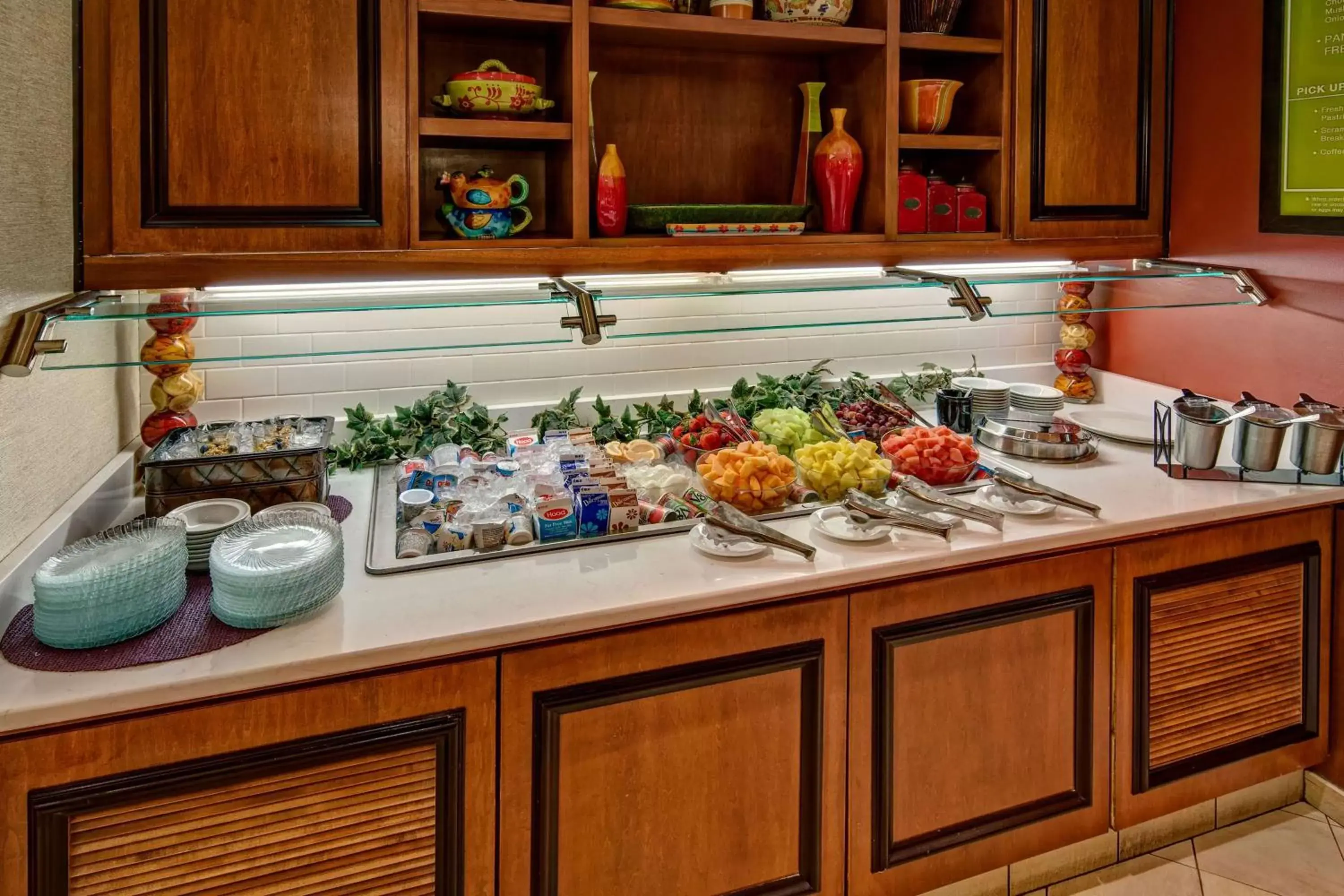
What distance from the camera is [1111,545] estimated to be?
187 cm

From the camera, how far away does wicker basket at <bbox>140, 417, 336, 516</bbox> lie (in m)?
1.67

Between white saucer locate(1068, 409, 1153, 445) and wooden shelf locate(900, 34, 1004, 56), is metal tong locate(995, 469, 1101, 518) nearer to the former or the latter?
white saucer locate(1068, 409, 1153, 445)

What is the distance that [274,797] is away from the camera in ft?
4.39

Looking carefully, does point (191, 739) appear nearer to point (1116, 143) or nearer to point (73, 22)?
point (73, 22)

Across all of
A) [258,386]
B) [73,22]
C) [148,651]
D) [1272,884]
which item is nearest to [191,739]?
[148,651]

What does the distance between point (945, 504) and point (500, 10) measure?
4.64 feet

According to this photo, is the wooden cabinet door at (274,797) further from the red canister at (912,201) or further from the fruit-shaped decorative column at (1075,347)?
the fruit-shaped decorative column at (1075,347)

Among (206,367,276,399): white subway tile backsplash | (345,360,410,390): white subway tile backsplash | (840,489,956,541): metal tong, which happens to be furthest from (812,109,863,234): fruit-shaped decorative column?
(206,367,276,399): white subway tile backsplash

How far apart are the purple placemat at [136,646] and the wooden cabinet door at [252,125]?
2.44 ft

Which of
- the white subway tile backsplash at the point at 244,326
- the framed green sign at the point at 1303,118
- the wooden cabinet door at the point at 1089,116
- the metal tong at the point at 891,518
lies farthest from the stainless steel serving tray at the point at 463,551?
the framed green sign at the point at 1303,118

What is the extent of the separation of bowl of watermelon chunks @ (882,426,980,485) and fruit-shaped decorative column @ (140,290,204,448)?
5.30 feet

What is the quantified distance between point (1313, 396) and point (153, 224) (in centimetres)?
269

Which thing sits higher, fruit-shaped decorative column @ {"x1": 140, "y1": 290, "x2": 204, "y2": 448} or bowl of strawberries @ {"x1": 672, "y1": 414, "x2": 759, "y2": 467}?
fruit-shaped decorative column @ {"x1": 140, "y1": 290, "x2": 204, "y2": 448}

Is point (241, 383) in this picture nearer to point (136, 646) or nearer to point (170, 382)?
point (170, 382)
